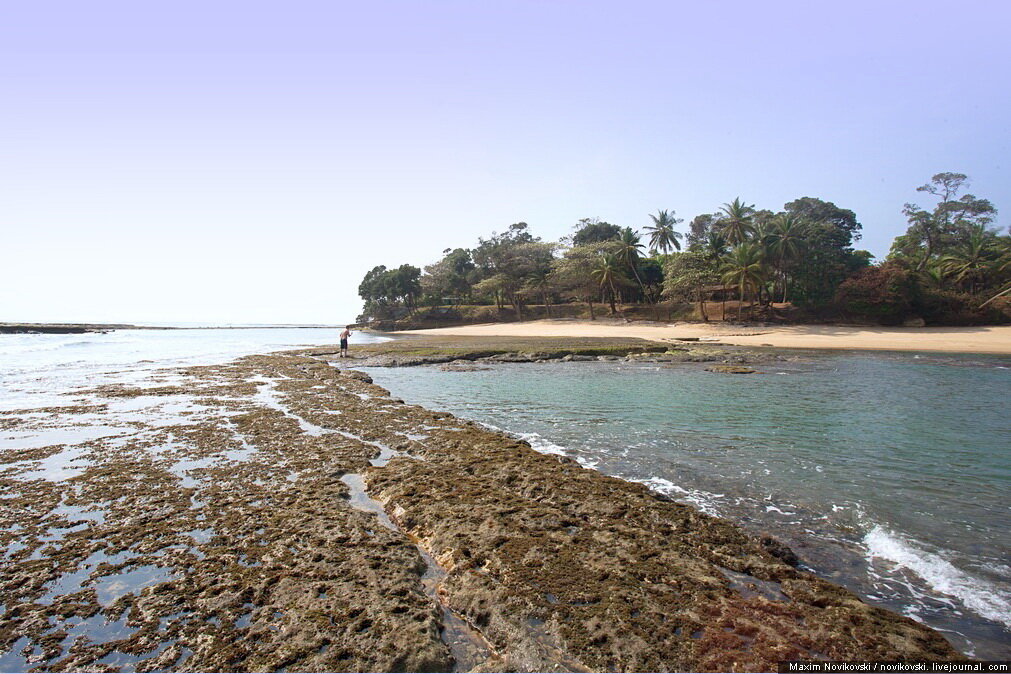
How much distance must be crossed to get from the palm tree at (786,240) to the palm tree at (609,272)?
1819 centimetres

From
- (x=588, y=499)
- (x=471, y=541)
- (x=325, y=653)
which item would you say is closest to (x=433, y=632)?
(x=325, y=653)

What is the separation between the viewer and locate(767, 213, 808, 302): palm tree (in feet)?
190

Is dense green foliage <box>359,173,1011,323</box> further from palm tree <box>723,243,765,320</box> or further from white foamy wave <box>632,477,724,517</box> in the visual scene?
white foamy wave <box>632,477,724,517</box>

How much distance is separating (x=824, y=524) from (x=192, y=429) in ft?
45.3

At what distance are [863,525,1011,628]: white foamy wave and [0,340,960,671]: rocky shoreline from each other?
4.61 ft

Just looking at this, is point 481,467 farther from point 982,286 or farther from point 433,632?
point 982,286

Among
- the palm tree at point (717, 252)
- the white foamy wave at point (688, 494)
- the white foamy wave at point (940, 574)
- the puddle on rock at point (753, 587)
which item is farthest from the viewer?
the palm tree at point (717, 252)

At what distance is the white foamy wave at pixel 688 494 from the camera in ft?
27.3

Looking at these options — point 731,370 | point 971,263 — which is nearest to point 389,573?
point 731,370

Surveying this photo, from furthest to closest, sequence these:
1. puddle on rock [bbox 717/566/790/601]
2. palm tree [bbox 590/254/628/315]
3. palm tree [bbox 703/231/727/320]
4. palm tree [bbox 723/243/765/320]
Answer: palm tree [bbox 590/254/628/315], palm tree [bbox 703/231/727/320], palm tree [bbox 723/243/765/320], puddle on rock [bbox 717/566/790/601]

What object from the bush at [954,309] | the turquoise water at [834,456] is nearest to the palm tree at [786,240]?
the bush at [954,309]

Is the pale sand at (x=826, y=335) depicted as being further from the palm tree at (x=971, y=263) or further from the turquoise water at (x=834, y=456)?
the turquoise water at (x=834, y=456)

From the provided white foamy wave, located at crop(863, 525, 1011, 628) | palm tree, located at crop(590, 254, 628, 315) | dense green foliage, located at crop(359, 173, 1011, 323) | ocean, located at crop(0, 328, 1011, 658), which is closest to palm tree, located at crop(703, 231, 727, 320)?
dense green foliage, located at crop(359, 173, 1011, 323)

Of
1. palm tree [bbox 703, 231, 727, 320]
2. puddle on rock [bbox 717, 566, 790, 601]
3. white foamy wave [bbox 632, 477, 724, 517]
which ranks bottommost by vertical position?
white foamy wave [bbox 632, 477, 724, 517]
